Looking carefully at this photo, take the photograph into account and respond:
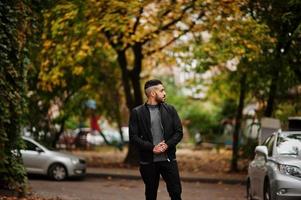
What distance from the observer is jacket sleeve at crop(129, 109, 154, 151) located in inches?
326

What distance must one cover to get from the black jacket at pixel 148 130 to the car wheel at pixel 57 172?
12.8 m

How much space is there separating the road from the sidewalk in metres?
0.45

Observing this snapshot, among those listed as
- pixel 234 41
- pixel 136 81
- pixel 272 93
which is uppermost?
pixel 234 41

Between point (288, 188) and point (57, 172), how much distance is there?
38.1ft

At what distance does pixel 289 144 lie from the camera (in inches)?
477

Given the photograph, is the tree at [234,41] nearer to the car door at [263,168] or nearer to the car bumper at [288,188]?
the car door at [263,168]

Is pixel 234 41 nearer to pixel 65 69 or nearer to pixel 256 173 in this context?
pixel 256 173

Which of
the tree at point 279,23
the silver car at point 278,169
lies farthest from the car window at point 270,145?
the tree at point 279,23

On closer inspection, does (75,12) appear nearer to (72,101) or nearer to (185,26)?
(185,26)

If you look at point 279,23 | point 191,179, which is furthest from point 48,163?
point 279,23

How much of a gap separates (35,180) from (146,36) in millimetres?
5832

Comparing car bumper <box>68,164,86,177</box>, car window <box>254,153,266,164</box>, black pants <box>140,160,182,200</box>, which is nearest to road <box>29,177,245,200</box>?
car bumper <box>68,164,86,177</box>

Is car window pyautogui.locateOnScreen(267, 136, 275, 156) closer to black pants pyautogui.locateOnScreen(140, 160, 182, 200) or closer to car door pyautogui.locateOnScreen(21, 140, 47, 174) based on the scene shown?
black pants pyautogui.locateOnScreen(140, 160, 182, 200)

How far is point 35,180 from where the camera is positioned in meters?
20.8
